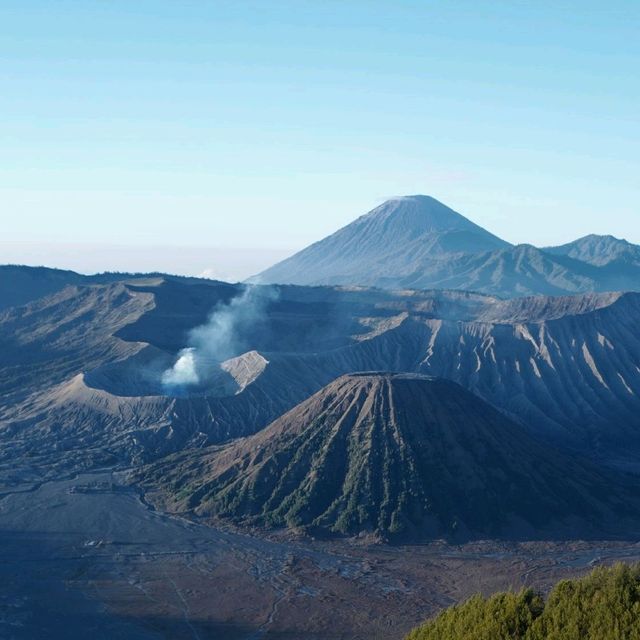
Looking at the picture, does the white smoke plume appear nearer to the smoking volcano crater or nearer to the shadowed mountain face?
the smoking volcano crater

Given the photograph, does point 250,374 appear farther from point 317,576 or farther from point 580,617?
point 580,617

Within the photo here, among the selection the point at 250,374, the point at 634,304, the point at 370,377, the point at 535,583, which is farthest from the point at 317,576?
the point at 634,304

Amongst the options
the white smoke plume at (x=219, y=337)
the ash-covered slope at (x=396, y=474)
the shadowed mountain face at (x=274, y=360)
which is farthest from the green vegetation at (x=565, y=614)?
the white smoke plume at (x=219, y=337)

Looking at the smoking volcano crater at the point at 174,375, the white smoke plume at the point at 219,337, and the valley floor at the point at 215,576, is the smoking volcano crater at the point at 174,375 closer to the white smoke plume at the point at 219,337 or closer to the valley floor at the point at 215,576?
the white smoke plume at the point at 219,337

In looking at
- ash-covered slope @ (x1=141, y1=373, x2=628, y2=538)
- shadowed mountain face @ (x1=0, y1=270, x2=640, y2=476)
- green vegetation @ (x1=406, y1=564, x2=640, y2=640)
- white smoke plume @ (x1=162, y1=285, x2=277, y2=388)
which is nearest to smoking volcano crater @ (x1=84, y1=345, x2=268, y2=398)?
white smoke plume @ (x1=162, y1=285, x2=277, y2=388)

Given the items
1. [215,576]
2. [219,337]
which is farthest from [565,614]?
[219,337]

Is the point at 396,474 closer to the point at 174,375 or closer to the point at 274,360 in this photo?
the point at 274,360
